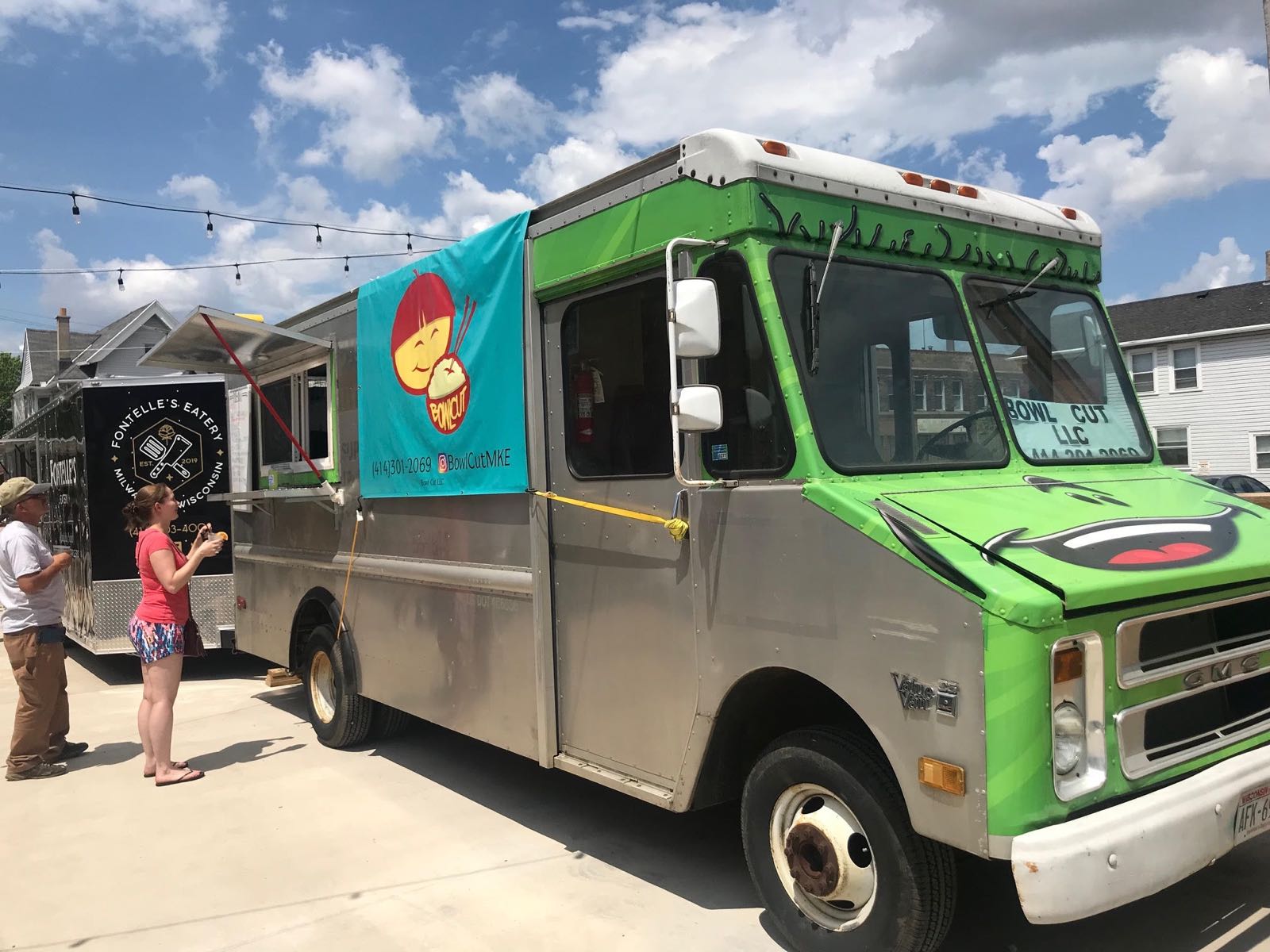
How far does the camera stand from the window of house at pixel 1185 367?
2744 cm

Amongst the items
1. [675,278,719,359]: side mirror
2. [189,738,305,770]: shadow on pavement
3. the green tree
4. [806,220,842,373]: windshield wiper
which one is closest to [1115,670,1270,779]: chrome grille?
[806,220,842,373]: windshield wiper

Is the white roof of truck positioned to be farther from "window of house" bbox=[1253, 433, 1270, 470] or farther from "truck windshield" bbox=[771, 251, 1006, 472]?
"window of house" bbox=[1253, 433, 1270, 470]

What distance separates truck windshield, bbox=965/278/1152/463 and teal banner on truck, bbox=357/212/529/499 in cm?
202

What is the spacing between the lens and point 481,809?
5.39m

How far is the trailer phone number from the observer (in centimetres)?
535

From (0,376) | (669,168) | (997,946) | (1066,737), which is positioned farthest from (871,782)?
(0,376)

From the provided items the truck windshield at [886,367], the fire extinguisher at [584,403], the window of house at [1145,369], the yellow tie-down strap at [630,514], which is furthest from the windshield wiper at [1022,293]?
the window of house at [1145,369]

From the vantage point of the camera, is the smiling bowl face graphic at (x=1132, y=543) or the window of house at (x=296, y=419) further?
the window of house at (x=296, y=419)

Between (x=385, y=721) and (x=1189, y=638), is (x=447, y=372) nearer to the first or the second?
(x=385, y=721)

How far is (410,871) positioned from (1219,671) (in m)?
3.42

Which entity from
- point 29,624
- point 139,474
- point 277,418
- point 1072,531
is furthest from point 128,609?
point 1072,531

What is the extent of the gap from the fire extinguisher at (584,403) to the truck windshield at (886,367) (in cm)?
110

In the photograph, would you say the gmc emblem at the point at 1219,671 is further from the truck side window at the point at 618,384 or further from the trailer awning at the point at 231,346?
the trailer awning at the point at 231,346

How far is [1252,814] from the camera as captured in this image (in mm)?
3127
